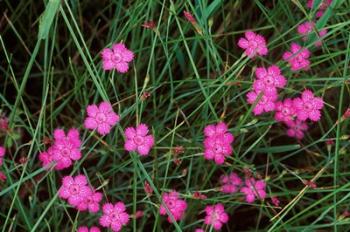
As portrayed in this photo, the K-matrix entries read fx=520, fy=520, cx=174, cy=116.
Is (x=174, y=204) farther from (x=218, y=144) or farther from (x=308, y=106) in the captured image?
(x=308, y=106)

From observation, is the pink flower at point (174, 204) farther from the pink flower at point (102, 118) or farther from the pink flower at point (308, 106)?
the pink flower at point (308, 106)

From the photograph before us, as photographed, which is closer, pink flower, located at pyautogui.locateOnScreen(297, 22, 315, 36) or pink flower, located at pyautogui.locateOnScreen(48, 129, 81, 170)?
pink flower, located at pyautogui.locateOnScreen(48, 129, 81, 170)

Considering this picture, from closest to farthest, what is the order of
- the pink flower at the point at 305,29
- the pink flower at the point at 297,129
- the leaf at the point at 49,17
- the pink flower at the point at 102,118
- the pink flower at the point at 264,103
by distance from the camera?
the leaf at the point at 49,17
the pink flower at the point at 102,118
the pink flower at the point at 264,103
the pink flower at the point at 305,29
the pink flower at the point at 297,129

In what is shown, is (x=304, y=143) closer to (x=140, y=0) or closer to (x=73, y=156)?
(x=140, y=0)

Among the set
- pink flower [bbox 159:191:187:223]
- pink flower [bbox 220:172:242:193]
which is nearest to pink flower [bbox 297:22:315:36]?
pink flower [bbox 220:172:242:193]

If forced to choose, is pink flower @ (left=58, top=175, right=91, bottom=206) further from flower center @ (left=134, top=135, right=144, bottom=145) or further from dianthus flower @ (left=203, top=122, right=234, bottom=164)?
dianthus flower @ (left=203, top=122, right=234, bottom=164)

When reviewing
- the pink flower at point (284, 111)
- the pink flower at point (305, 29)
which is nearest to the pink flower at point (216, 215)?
the pink flower at point (284, 111)

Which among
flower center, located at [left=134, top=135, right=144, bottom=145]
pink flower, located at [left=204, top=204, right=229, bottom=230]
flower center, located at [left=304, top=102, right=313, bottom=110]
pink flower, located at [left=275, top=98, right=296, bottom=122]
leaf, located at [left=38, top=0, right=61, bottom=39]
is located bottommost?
pink flower, located at [left=204, top=204, right=229, bottom=230]
